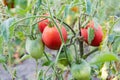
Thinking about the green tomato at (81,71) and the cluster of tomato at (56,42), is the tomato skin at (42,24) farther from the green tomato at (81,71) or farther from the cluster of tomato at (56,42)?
the green tomato at (81,71)

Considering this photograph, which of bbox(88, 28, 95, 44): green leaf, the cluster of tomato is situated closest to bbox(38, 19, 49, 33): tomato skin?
the cluster of tomato

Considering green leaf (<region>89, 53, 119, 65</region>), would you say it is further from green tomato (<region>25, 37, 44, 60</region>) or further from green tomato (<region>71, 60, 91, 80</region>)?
green tomato (<region>25, 37, 44, 60</region>)

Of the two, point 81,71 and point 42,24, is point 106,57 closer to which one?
point 81,71

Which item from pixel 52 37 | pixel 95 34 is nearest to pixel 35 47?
pixel 52 37

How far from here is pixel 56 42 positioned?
0.96 m

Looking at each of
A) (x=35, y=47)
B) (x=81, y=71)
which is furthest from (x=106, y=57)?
(x=35, y=47)

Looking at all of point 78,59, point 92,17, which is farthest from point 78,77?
point 92,17

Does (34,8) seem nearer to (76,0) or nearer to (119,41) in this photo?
(76,0)

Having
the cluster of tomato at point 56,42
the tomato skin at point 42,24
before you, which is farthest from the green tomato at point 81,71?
the tomato skin at point 42,24

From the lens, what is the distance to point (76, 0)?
93 cm

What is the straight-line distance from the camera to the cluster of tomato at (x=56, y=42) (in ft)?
3.04

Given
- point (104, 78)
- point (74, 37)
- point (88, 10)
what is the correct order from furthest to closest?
1. point (104, 78)
2. point (74, 37)
3. point (88, 10)

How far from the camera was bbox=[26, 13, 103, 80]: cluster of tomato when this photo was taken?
0.93m

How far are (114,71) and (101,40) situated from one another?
15 cm
